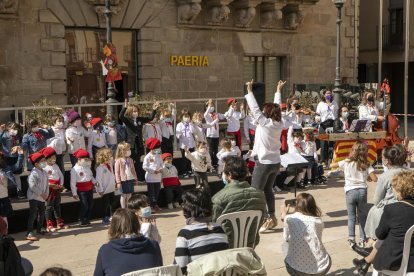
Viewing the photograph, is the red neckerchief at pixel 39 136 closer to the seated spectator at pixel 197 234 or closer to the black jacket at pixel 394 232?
the seated spectator at pixel 197 234

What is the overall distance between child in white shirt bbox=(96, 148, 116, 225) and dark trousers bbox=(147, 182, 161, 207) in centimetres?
85

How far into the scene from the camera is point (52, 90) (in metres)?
16.8

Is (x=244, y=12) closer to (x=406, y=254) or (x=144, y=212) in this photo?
(x=144, y=212)

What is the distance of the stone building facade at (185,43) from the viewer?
16172mm

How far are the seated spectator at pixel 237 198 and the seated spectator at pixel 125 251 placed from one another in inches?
56.8

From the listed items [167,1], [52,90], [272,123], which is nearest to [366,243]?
[272,123]

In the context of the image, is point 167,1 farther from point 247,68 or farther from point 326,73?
point 326,73

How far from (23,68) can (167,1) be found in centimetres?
510

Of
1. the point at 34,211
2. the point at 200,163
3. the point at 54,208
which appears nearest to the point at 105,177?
the point at 54,208

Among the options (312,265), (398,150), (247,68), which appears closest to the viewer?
(312,265)

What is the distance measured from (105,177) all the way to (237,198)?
4355 millimetres

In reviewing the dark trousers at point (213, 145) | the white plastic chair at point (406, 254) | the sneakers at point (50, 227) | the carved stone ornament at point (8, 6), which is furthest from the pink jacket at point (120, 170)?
the carved stone ornament at point (8, 6)

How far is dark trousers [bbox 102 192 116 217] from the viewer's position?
34.1 feet

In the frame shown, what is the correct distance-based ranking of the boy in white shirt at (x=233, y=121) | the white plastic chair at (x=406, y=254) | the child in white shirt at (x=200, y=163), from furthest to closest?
the boy in white shirt at (x=233, y=121) < the child in white shirt at (x=200, y=163) < the white plastic chair at (x=406, y=254)
